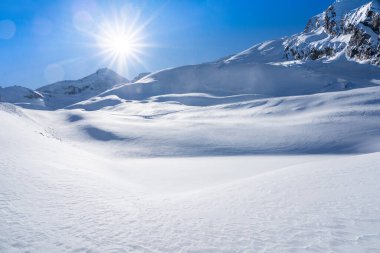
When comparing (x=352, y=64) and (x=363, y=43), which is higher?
(x=363, y=43)

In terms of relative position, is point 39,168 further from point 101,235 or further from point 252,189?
point 252,189

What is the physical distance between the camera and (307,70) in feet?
293

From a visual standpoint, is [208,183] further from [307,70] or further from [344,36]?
[344,36]

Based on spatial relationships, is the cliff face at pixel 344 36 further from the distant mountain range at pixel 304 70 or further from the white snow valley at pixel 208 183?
the white snow valley at pixel 208 183

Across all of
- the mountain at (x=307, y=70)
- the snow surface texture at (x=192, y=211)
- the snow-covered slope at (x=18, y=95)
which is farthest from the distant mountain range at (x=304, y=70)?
the snow surface texture at (x=192, y=211)

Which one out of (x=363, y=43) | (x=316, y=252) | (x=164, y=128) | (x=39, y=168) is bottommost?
(x=316, y=252)

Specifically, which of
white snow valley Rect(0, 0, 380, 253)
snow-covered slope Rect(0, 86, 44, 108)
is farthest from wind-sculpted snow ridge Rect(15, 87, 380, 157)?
snow-covered slope Rect(0, 86, 44, 108)

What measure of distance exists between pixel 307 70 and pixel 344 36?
39777 millimetres

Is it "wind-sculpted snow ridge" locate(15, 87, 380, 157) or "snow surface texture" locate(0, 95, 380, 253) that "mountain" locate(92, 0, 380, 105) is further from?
"snow surface texture" locate(0, 95, 380, 253)

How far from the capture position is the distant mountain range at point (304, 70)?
81.2 meters

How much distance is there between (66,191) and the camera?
895 centimetres

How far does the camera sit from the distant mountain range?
8119 centimetres

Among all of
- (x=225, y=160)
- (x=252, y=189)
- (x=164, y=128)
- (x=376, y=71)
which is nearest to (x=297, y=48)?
(x=376, y=71)

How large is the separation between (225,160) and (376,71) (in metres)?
88.0
